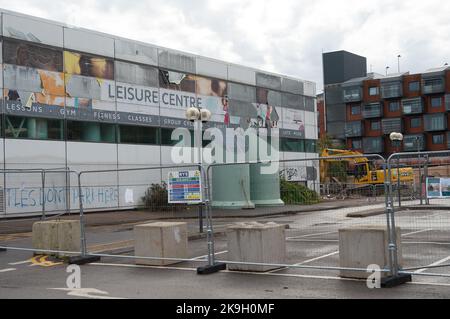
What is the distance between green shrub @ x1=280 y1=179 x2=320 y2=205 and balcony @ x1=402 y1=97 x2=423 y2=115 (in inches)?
3419

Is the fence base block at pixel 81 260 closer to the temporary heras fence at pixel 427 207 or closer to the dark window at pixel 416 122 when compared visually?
the temporary heras fence at pixel 427 207

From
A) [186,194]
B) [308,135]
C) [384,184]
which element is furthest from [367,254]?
[308,135]

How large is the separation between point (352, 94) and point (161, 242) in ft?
305

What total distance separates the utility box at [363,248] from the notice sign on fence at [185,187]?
3.20 meters

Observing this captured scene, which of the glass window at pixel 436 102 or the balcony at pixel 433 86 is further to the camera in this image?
the glass window at pixel 436 102

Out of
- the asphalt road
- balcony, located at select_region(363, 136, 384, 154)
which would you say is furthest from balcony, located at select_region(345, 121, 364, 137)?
the asphalt road

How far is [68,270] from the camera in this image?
11406 mm

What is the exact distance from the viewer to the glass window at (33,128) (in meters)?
28.0

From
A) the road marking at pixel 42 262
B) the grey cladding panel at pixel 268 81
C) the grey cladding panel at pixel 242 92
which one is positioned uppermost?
the grey cladding panel at pixel 268 81

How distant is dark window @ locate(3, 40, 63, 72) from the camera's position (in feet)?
91.6

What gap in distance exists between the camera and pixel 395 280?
28.5ft

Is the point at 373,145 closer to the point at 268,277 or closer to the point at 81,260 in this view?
the point at 81,260

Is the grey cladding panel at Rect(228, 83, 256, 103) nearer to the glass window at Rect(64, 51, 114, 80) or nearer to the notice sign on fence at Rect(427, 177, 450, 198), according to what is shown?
the glass window at Rect(64, 51, 114, 80)

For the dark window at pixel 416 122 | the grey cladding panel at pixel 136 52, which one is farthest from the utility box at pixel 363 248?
the dark window at pixel 416 122
